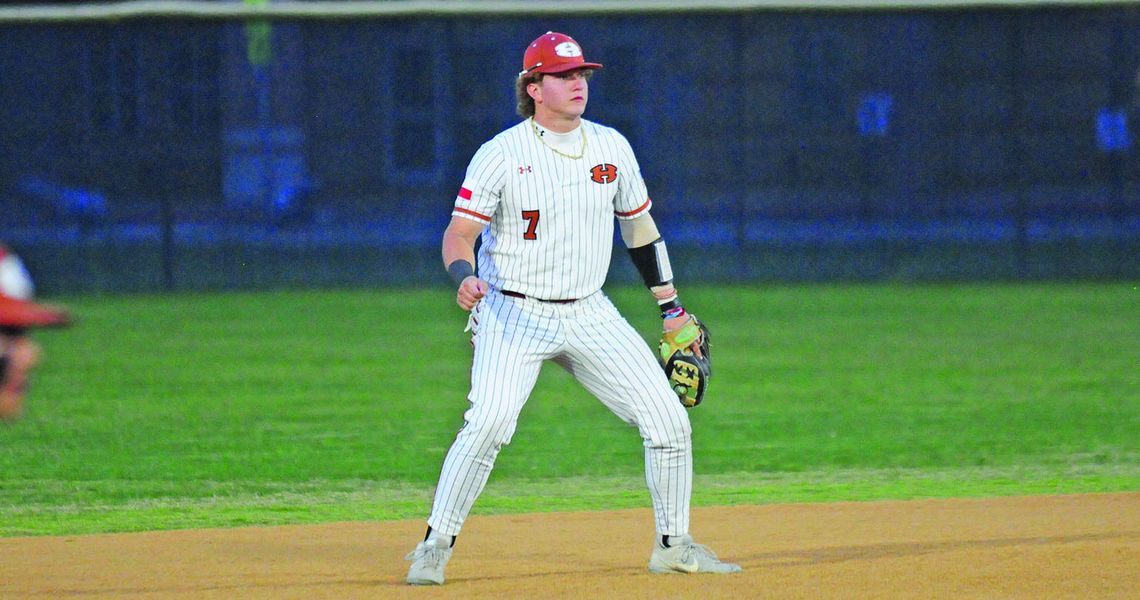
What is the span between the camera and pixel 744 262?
17359mm

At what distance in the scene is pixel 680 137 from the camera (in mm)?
17188

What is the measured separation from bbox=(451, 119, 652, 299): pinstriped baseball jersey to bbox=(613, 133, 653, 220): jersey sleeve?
0.08 ft

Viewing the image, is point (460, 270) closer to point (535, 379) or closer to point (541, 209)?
point (541, 209)

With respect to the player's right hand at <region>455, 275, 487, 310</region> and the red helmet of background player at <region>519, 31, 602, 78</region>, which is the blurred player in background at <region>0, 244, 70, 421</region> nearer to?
the player's right hand at <region>455, 275, 487, 310</region>

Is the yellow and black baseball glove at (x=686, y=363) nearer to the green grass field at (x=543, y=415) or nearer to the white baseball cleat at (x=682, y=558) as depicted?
the white baseball cleat at (x=682, y=558)

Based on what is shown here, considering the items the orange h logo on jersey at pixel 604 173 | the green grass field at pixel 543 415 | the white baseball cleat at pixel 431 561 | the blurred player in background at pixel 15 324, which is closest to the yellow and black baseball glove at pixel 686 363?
the orange h logo on jersey at pixel 604 173

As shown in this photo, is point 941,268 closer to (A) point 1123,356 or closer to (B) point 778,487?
(A) point 1123,356

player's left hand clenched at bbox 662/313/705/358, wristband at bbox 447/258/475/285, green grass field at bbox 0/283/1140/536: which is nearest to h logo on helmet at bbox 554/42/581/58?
wristband at bbox 447/258/475/285

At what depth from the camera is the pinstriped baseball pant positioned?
505cm

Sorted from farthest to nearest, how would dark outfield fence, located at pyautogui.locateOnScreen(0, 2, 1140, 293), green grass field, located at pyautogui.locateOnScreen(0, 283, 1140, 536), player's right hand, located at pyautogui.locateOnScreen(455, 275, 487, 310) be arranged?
1. dark outfield fence, located at pyautogui.locateOnScreen(0, 2, 1140, 293)
2. green grass field, located at pyautogui.locateOnScreen(0, 283, 1140, 536)
3. player's right hand, located at pyautogui.locateOnScreen(455, 275, 487, 310)

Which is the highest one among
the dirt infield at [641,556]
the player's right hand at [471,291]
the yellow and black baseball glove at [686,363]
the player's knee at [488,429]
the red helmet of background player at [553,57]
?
the red helmet of background player at [553,57]

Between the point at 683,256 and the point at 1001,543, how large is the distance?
1146 cm

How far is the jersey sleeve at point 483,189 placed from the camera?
5.08 metres

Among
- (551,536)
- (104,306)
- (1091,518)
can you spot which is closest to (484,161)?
(551,536)
